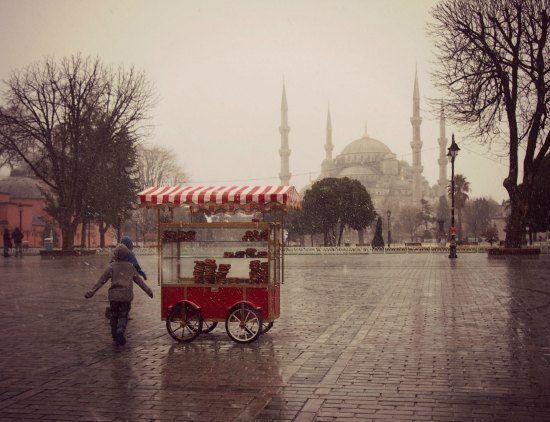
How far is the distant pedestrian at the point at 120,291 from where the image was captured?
30.1 feet

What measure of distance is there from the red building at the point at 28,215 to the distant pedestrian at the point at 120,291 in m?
62.6

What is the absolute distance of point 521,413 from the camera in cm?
574

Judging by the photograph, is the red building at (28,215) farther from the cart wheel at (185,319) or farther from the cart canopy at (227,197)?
the cart wheel at (185,319)

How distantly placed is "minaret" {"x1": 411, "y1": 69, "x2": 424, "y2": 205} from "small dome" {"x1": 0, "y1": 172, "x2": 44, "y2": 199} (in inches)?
3035

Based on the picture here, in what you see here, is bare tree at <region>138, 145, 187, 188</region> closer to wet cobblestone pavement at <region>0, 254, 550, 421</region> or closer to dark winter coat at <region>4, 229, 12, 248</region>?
dark winter coat at <region>4, 229, 12, 248</region>

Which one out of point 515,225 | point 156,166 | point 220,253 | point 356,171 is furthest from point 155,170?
point 356,171

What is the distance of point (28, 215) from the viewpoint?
257ft

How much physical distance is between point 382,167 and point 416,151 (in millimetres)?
25233

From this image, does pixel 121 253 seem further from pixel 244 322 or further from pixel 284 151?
pixel 284 151

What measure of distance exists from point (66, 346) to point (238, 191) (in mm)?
3258

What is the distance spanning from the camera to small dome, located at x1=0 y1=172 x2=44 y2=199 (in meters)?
84.1

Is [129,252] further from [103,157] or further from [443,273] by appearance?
[103,157]

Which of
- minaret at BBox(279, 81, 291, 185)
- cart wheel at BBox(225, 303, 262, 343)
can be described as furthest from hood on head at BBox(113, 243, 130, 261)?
minaret at BBox(279, 81, 291, 185)

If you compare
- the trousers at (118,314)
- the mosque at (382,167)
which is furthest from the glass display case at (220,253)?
the mosque at (382,167)
